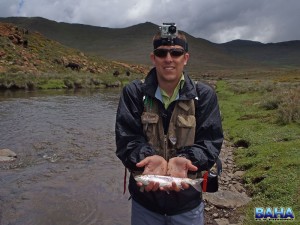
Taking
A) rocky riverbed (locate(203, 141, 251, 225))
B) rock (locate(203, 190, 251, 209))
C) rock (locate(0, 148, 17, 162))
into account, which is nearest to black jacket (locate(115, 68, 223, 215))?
rocky riverbed (locate(203, 141, 251, 225))

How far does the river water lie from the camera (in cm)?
772

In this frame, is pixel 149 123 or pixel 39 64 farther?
pixel 39 64

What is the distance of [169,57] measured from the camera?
11.6ft

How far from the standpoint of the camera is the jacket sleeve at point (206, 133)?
3.36 m

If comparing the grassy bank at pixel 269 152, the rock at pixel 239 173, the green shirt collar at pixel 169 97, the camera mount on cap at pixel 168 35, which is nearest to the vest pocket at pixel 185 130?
the green shirt collar at pixel 169 97

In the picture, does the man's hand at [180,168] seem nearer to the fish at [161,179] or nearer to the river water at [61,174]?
the fish at [161,179]

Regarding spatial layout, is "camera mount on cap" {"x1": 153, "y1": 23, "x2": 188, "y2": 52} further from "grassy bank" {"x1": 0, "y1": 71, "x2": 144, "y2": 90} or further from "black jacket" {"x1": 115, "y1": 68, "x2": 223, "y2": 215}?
"grassy bank" {"x1": 0, "y1": 71, "x2": 144, "y2": 90}

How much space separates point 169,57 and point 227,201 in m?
4.93

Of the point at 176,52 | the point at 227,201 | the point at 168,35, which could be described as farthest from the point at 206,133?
the point at 227,201

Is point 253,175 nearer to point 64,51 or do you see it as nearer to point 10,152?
point 10,152

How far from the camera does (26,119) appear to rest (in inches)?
758

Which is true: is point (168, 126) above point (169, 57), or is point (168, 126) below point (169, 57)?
below

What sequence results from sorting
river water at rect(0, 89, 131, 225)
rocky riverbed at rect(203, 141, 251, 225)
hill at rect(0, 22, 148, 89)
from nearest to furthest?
rocky riverbed at rect(203, 141, 251, 225) → river water at rect(0, 89, 131, 225) → hill at rect(0, 22, 148, 89)

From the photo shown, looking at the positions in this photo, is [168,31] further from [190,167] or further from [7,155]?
[7,155]
